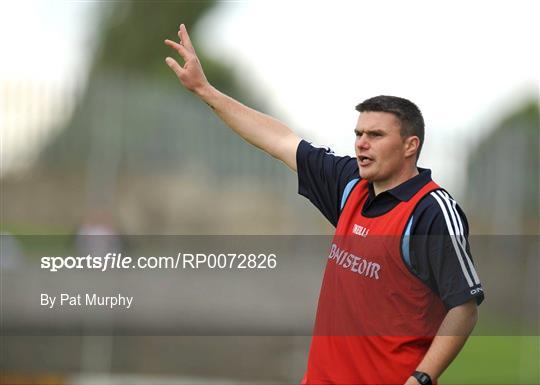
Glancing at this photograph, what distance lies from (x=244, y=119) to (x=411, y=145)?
3.14 ft

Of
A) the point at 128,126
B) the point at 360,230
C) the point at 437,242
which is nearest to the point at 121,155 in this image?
the point at 128,126

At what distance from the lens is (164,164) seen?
11.1 metres

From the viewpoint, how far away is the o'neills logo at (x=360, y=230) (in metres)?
4.30

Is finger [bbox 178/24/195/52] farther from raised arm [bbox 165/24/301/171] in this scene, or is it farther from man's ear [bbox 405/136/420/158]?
man's ear [bbox 405/136/420/158]

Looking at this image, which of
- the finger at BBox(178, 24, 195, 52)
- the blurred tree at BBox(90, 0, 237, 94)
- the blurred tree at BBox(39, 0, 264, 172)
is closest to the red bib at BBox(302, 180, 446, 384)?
the finger at BBox(178, 24, 195, 52)

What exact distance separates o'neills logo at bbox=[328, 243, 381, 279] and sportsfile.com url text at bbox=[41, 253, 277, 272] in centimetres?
487

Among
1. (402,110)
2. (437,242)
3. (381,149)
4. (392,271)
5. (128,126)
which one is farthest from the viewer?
(128,126)

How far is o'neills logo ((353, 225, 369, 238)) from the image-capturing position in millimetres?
4301

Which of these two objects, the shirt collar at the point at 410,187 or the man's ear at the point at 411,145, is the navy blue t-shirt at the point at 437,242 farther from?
the man's ear at the point at 411,145

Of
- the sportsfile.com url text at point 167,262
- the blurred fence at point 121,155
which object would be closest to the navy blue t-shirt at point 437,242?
the sportsfile.com url text at point 167,262

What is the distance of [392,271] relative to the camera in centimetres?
414

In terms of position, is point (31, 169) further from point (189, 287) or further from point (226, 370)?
point (226, 370)

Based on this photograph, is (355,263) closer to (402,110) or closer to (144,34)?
(402,110)

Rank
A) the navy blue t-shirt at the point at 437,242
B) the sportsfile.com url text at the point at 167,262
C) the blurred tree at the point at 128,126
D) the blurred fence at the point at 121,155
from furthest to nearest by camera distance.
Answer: the blurred tree at the point at 128,126, the blurred fence at the point at 121,155, the sportsfile.com url text at the point at 167,262, the navy blue t-shirt at the point at 437,242
